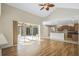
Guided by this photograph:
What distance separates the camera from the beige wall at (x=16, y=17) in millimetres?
3326

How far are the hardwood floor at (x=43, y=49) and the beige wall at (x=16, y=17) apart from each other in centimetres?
22

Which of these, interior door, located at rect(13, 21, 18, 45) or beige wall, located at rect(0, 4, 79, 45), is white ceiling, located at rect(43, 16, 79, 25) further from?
interior door, located at rect(13, 21, 18, 45)

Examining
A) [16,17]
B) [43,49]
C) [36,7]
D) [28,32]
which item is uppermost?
[36,7]

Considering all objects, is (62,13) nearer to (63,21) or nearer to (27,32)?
(63,21)

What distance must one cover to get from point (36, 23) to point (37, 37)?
0.38 metres

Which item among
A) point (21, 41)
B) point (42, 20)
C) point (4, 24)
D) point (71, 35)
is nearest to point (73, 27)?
point (71, 35)

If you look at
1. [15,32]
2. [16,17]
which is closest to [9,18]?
[16,17]

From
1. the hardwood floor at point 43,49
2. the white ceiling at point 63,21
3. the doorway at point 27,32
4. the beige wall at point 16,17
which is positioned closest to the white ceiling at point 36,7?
→ the beige wall at point 16,17

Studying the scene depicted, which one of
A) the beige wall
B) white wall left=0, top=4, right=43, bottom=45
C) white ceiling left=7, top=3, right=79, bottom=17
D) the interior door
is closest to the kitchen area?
the beige wall

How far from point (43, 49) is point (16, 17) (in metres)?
1.09

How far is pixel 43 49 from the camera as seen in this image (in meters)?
3.42

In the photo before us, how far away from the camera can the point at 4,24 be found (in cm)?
334

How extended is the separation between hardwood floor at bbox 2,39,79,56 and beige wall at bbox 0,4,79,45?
0.72 ft

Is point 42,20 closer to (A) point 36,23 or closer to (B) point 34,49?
(A) point 36,23
